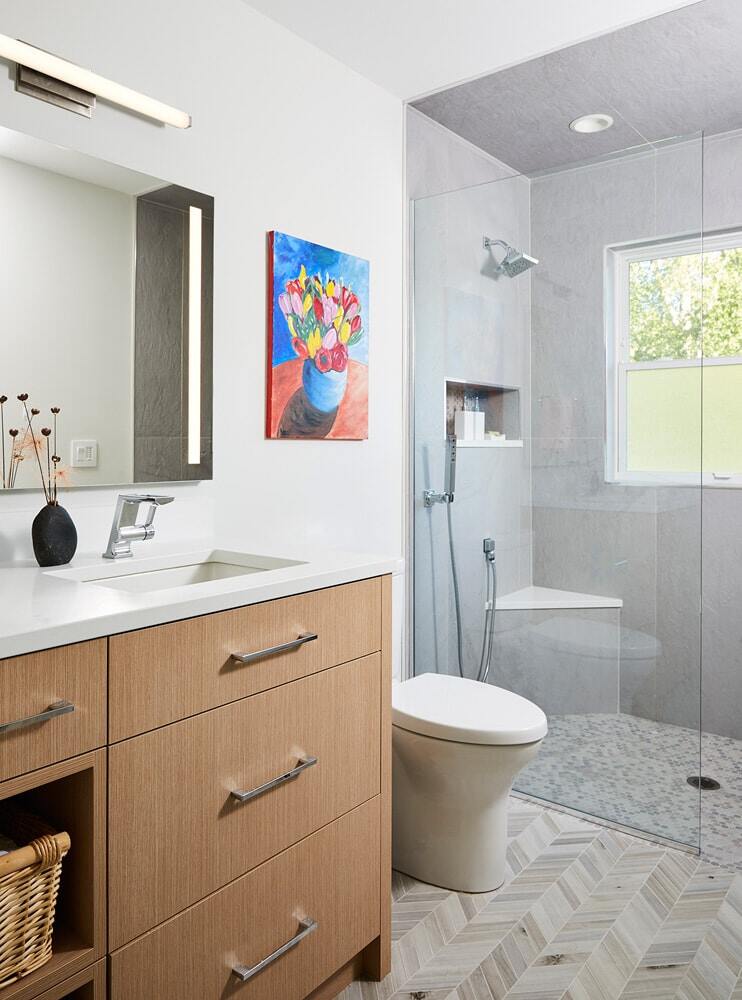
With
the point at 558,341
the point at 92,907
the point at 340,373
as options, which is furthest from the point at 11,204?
the point at 558,341

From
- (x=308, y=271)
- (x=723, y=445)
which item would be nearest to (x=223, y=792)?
(x=308, y=271)

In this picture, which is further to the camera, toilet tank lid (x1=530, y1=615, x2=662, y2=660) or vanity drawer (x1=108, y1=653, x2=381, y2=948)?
toilet tank lid (x1=530, y1=615, x2=662, y2=660)

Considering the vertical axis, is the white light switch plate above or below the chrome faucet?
above

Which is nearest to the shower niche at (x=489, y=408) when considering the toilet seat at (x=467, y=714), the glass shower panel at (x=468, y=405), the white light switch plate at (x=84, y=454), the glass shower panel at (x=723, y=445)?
the glass shower panel at (x=468, y=405)

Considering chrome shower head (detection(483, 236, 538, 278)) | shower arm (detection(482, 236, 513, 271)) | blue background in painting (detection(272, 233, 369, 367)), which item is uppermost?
shower arm (detection(482, 236, 513, 271))

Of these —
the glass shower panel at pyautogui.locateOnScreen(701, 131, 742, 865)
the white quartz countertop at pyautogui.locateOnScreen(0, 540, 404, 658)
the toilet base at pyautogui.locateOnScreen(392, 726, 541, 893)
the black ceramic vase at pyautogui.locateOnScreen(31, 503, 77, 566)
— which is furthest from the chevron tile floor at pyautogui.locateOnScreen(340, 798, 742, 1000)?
the black ceramic vase at pyautogui.locateOnScreen(31, 503, 77, 566)

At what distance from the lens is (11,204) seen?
1.53m

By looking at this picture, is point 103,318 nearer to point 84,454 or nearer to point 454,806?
point 84,454

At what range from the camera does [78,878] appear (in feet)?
3.70

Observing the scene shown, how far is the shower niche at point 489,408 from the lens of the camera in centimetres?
254

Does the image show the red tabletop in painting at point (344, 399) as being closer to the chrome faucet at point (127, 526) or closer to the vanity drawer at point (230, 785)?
the chrome faucet at point (127, 526)

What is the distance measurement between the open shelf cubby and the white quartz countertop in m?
0.19

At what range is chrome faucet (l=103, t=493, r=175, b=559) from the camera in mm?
1650

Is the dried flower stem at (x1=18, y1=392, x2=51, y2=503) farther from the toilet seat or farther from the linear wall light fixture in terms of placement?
the toilet seat
